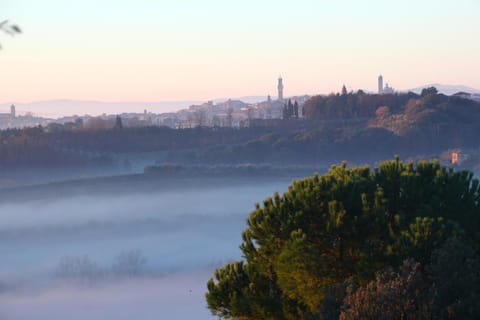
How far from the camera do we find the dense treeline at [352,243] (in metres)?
6.21

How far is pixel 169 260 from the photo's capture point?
5234cm

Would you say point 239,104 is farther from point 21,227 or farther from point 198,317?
point 198,317

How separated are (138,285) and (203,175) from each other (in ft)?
165

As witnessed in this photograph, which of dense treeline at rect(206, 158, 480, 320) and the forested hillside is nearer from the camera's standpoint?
dense treeline at rect(206, 158, 480, 320)

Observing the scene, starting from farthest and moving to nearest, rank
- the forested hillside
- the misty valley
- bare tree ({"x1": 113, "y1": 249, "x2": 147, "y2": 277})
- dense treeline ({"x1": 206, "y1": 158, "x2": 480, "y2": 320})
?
the forested hillside < bare tree ({"x1": 113, "y1": 249, "x2": 147, "y2": 277}) < the misty valley < dense treeline ({"x1": 206, "y1": 158, "x2": 480, "y2": 320})

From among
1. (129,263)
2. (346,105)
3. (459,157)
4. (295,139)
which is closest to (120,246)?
(129,263)

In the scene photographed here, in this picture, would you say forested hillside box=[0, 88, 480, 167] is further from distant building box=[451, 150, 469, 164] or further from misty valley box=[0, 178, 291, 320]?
misty valley box=[0, 178, 291, 320]

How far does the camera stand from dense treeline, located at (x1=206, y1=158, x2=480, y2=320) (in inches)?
245

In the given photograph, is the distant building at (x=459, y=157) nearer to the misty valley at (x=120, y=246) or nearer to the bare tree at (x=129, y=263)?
the misty valley at (x=120, y=246)

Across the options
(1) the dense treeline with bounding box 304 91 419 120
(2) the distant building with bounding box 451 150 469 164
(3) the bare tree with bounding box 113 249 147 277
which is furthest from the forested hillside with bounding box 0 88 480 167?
(3) the bare tree with bounding box 113 249 147 277

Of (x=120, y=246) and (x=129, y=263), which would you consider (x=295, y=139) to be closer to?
(x=120, y=246)

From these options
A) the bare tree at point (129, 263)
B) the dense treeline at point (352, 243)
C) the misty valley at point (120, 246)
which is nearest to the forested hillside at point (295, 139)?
the misty valley at point (120, 246)

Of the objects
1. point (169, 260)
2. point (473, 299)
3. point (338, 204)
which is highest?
point (338, 204)

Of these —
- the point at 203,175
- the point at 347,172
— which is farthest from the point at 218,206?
the point at 347,172
